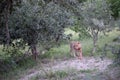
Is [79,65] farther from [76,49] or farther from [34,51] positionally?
[34,51]

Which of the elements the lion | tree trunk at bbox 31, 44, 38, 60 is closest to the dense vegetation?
tree trunk at bbox 31, 44, 38, 60

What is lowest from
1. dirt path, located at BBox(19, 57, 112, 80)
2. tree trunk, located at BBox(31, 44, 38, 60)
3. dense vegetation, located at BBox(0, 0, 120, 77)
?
dirt path, located at BBox(19, 57, 112, 80)

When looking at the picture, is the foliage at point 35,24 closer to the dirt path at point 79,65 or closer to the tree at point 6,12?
the tree at point 6,12

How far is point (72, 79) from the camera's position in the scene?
380 inches

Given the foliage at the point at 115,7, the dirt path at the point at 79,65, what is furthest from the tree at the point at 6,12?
the foliage at the point at 115,7

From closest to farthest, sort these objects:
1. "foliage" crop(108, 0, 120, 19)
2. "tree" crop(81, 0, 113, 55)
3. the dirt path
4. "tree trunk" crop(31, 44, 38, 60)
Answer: the dirt path < "tree trunk" crop(31, 44, 38, 60) < "tree" crop(81, 0, 113, 55) < "foliage" crop(108, 0, 120, 19)

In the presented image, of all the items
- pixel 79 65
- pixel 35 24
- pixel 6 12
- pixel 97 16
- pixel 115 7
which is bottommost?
pixel 79 65

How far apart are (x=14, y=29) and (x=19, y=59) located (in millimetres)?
1825

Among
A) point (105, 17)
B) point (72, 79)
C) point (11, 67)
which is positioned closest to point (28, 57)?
point (11, 67)

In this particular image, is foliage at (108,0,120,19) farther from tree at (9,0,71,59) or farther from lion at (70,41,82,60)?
tree at (9,0,71,59)

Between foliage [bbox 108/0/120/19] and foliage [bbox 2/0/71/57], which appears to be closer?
foliage [bbox 2/0/71/57]

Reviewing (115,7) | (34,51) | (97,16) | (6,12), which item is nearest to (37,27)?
(34,51)

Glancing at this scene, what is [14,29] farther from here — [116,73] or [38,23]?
[116,73]

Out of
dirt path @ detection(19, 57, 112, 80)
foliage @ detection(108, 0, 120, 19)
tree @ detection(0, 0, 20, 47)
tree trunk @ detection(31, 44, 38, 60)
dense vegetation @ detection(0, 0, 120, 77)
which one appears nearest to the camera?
tree @ detection(0, 0, 20, 47)
